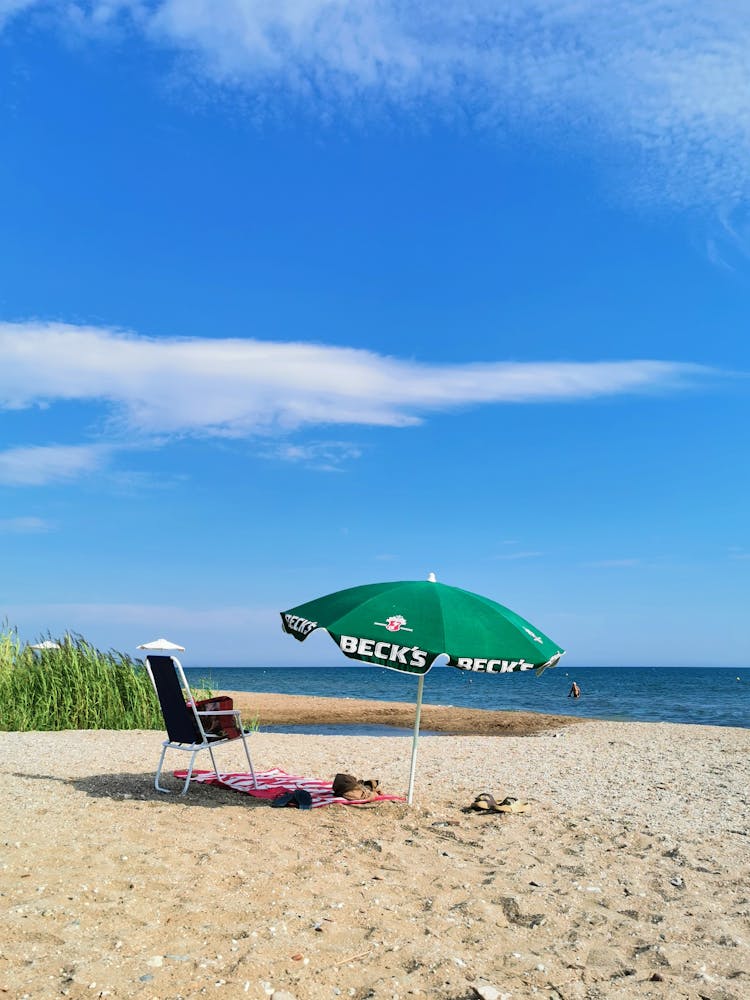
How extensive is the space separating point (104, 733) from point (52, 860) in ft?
24.5

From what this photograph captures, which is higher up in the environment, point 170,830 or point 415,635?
point 415,635

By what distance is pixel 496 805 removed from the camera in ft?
20.9

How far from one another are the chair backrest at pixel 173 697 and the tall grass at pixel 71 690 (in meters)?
6.46

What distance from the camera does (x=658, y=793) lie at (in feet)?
25.6

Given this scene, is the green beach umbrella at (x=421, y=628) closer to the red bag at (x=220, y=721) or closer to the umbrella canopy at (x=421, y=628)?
the umbrella canopy at (x=421, y=628)

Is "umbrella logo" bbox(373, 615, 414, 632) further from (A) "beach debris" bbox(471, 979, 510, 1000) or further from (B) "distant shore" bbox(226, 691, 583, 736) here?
(B) "distant shore" bbox(226, 691, 583, 736)

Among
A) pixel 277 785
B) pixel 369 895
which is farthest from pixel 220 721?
pixel 369 895

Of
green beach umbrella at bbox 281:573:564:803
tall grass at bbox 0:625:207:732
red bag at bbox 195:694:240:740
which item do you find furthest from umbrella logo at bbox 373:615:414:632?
tall grass at bbox 0:625:207:732

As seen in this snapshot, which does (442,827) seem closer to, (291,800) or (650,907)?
(291,800)

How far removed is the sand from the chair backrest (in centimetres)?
51

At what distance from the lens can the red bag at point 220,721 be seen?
6699mm


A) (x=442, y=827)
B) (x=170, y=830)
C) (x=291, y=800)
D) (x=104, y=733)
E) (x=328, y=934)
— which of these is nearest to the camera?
Result: (x=328, y=934)

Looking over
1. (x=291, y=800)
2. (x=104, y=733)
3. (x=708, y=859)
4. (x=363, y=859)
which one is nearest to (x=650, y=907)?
(x=708, y=859)

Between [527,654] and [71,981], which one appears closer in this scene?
[71,981]
